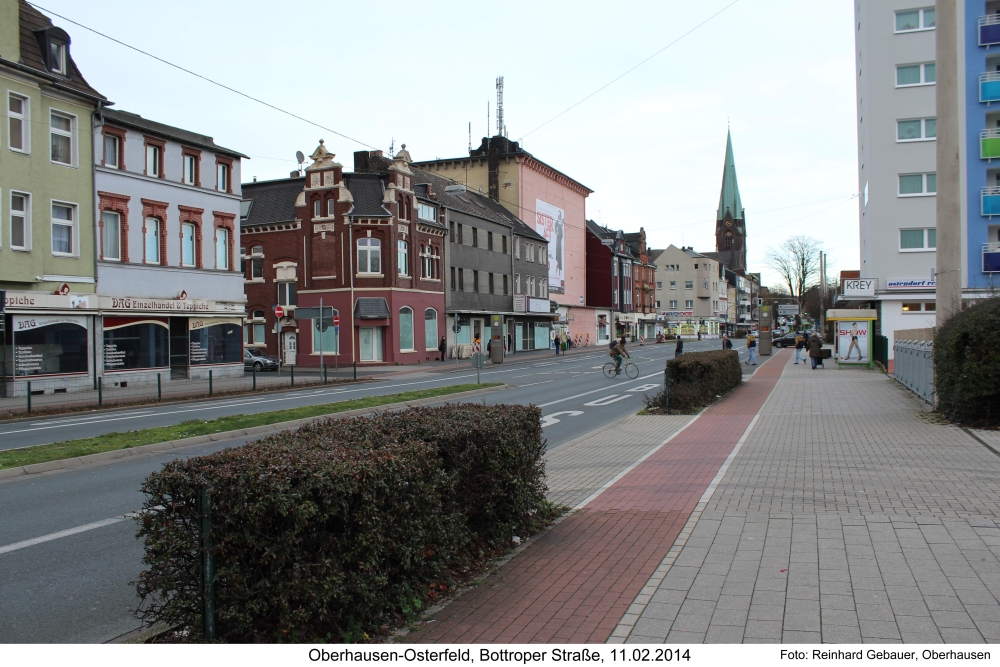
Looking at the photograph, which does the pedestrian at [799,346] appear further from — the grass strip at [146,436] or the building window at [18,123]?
the building window at [18,123]

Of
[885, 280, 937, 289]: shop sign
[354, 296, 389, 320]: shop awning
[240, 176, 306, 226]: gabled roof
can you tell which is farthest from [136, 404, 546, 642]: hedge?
[240, 176, 306, 226]: gabled roof

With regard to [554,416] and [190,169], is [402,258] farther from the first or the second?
[554,416]

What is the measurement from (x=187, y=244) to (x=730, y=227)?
443 ft

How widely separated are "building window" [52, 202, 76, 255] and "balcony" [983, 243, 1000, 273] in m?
39.3

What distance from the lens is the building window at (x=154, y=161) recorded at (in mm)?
30250

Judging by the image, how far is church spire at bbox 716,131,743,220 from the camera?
14250cm

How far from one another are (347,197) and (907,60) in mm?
29854

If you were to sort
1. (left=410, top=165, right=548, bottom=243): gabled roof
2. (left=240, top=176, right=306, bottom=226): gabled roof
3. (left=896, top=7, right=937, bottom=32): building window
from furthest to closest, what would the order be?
(left=410, top=165, right=548, bottom=243): gabled roof, (left=240, top=176, right=306, bottom=226): gabled roof, (left=896, top=7, right=937, bottom=32): building window

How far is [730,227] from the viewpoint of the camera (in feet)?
502

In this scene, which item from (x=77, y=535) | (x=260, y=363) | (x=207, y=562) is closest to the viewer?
(x=207, y=562)

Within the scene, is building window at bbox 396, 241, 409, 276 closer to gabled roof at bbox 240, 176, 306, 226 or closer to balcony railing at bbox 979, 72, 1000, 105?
gabled roof at bbox 240, 176, 306, 226

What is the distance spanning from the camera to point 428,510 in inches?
189

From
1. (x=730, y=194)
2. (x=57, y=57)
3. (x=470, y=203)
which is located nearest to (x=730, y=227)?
(x=730, y=194)

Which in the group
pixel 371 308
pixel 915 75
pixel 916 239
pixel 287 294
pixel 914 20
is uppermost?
pixel 914 20
